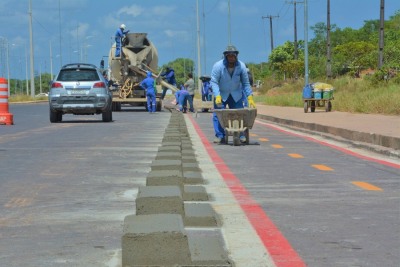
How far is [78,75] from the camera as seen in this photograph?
25.7 m

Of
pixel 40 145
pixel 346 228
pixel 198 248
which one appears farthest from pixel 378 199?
pixel 40 145

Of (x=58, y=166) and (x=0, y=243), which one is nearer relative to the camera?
(x=0, y=243)

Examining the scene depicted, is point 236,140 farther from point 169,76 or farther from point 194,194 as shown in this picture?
point 169,76

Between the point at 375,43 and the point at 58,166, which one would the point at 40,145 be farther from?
the point at 375,43

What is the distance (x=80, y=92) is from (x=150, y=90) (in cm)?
1078

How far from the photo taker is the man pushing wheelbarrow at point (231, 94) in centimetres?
1535

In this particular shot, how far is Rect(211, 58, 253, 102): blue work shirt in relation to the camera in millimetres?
15520

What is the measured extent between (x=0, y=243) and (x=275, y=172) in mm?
5413

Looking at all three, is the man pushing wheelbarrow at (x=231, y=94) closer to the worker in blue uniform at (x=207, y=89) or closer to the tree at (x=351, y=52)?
the worker in blue uniform at (x=207, y=89)

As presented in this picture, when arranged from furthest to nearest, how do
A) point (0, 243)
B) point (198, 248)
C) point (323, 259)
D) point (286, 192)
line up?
point (286, 192) < point (0, 243) < point (323, 259) < point (198, 248)

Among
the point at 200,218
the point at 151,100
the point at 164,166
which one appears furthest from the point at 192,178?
the point at 151,100

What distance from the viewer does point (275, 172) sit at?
34.5ft

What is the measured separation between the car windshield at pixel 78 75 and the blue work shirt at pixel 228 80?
A: 10465mm

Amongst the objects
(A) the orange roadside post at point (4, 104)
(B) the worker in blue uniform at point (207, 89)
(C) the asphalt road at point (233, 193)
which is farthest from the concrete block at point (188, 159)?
(B) the worker in blue uniform at point (207, 89)
